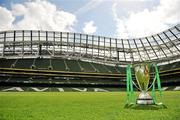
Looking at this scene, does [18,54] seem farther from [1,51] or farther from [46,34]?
[46,34]

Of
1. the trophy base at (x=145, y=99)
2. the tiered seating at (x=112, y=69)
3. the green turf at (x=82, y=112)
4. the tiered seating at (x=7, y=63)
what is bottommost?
the green turf at (x=82, y=112)

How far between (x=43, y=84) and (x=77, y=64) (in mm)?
15727

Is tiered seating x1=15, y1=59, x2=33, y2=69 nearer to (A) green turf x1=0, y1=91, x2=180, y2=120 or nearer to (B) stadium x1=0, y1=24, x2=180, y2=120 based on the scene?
(B) stadium x1=0, y1=24, x2=180, y2=120

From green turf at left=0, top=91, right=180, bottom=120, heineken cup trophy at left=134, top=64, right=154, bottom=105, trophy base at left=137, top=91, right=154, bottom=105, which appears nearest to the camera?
green turf at left=0, top=91, right=180, bottom=120

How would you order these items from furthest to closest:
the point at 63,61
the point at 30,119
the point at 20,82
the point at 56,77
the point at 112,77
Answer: the point at 63,61
the point at 112,77
the point at 56,77
the point at 20,82
the point at 30,119

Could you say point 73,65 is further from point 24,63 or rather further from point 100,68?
point 24,63

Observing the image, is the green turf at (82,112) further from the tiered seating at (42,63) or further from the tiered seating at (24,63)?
the tiered seating at (42,63)

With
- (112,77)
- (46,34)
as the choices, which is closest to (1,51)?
(46,34)

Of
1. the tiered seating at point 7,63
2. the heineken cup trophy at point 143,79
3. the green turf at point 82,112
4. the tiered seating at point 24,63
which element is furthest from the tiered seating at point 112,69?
the heineken cup trophy at point 143,79

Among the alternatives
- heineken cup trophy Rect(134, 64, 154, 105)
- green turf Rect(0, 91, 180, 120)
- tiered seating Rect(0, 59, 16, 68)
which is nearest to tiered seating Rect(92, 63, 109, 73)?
tiered seating Rect(0, 59, 16, 68)

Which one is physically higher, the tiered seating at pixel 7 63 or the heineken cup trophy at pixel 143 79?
the tiered seating at pixel 7 63

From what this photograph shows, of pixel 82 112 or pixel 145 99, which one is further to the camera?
pixel 145 99

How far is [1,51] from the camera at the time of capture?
230 ft

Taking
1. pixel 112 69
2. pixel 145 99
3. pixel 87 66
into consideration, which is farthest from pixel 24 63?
pixel 145 99
